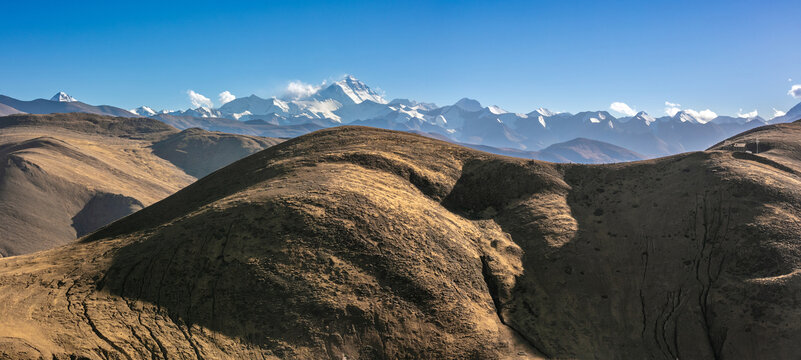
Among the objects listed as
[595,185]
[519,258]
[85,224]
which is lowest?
[85,224]

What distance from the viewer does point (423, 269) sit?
90.2ft

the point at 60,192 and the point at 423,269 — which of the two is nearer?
the point at 423,269

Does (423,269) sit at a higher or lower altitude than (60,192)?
higher

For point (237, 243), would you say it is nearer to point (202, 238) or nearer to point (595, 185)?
point (202, 238)

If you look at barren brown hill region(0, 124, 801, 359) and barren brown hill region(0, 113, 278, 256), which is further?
barren brown hill region(0, 113, 278, 256)

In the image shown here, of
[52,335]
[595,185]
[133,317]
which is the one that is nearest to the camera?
[52,335]

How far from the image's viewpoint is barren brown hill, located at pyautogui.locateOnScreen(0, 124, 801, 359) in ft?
71.7

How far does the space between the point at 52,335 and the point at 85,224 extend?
106 meters

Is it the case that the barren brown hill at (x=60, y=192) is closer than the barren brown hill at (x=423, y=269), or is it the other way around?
the barren brown hill at (x=423, y=269)

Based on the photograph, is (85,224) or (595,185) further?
(85,224)

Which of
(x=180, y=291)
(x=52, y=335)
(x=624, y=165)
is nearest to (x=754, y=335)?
(x=624, y=165)

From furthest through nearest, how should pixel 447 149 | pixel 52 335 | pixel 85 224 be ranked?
1. pixel 85 224
2. pixel 447 149
3. pixel 52 335

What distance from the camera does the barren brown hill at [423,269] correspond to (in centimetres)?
2186

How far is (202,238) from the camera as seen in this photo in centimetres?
2628
